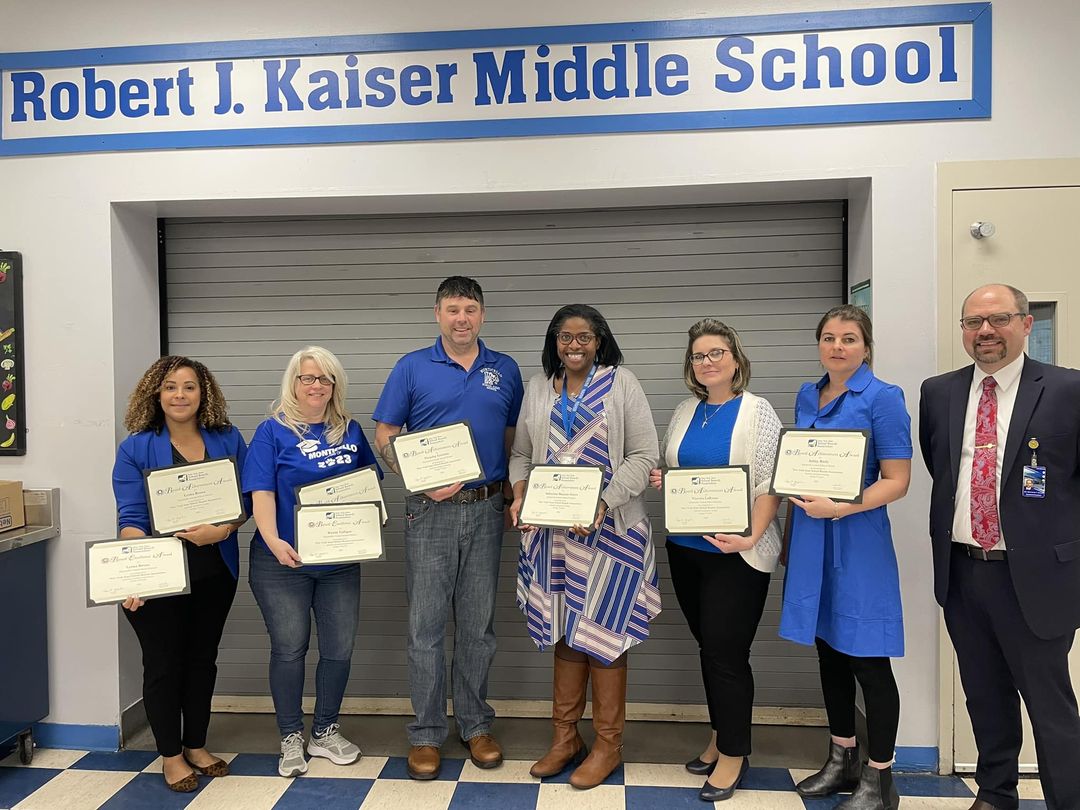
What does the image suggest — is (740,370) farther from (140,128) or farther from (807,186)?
(140,128)

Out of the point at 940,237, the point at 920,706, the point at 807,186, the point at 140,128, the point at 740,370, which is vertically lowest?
the point at 920,706

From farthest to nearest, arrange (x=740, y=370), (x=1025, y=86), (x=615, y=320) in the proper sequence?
(x=615, y=320) → (x=1025, y=86) → (x=740, y=370)

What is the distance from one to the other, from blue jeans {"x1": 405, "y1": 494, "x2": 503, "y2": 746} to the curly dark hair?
31.5 inches

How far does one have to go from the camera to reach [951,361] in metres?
2.69

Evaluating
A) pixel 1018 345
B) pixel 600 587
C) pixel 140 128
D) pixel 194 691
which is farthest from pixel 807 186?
pixel 194 691

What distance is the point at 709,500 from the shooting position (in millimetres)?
2336

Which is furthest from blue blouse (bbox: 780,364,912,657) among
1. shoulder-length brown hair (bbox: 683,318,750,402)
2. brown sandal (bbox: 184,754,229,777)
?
brown sandal (bbox: 184,754,229,777)

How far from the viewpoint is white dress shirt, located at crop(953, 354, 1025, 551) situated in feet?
7.17

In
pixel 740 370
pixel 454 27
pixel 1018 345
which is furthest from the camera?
pixel 454 27

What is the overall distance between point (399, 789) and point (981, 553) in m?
2.15

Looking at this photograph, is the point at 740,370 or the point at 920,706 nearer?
the point at 740,370

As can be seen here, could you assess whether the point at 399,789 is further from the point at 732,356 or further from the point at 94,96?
the point at 94,96

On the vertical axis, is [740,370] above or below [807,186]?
below

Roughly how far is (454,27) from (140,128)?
136cm
